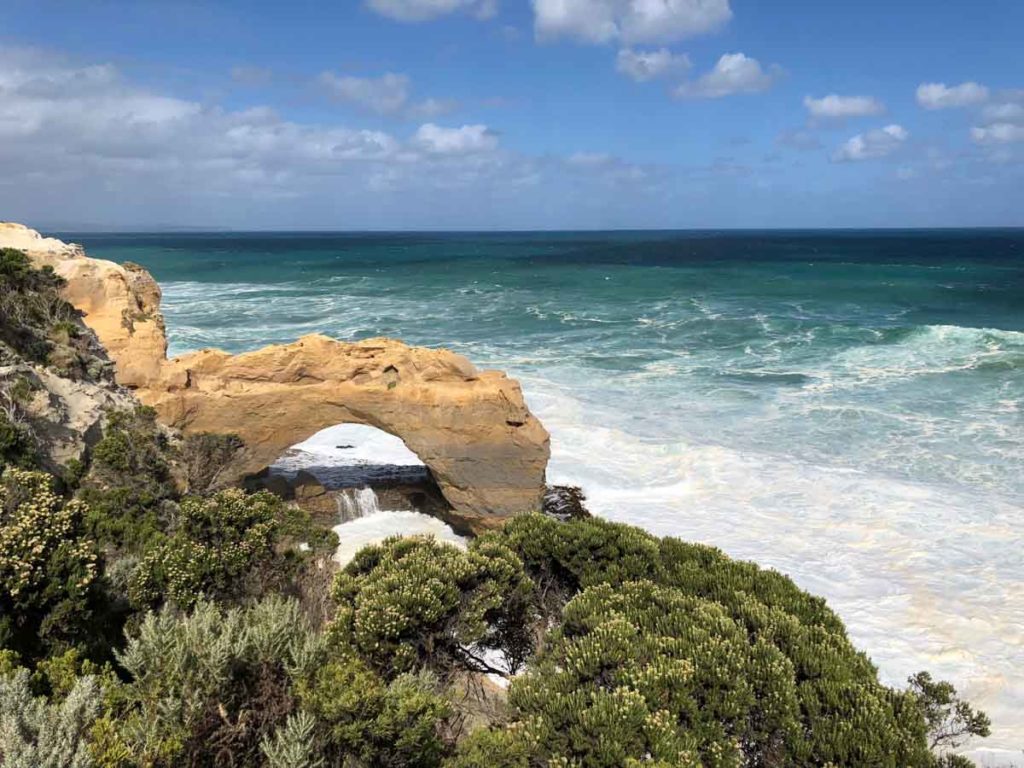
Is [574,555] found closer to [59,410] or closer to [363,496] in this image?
[363,496]

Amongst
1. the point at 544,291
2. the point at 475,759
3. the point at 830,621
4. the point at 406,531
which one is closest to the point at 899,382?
the point at 406,531

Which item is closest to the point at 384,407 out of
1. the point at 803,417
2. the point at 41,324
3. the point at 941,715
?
the point at 41,324

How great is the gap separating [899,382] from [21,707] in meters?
34.3

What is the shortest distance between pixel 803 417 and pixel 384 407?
17.7m

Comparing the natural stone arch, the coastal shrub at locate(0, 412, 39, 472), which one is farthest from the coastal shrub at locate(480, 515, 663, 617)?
the coastal shrub at locate(0, 412, 39, 472)

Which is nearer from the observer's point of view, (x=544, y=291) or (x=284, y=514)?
(x=284, y=514)

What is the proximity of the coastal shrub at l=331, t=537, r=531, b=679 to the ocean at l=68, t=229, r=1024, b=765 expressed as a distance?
25.9 ft

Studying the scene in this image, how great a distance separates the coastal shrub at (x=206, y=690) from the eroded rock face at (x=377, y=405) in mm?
8923

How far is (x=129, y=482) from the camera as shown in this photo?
44.4 ft

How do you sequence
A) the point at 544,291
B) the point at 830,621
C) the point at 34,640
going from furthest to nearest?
the point at 544,291, the point at 830,621, the point at 34,640

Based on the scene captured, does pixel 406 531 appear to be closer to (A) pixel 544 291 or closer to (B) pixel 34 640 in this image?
(B) pixel 34 640

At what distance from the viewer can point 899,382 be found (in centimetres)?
3228

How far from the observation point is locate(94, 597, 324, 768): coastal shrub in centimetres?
609

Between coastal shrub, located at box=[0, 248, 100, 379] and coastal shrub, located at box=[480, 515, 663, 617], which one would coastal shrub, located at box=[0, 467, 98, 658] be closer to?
coastal shrub, located at box=[480, 515, 663, 617]
